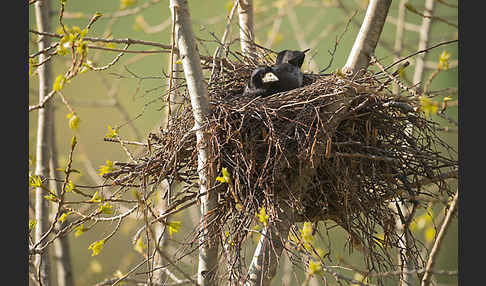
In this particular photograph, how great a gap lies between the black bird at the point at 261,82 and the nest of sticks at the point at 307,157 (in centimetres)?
14

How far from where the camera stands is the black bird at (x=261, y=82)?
2.59m

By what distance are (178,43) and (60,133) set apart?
229 inches

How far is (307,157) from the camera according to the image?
2111mm

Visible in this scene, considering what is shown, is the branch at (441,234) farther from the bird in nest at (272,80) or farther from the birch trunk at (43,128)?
the birch trunk at (43,128)

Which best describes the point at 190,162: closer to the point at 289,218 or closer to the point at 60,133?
the point at 289,218

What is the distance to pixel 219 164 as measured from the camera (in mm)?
2135

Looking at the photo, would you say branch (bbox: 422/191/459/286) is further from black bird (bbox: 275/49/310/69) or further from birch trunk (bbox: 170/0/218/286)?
black bird (bbox: 275/49/310/69)

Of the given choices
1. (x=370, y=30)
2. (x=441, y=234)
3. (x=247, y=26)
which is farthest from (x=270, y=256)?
(x=247, y=26)

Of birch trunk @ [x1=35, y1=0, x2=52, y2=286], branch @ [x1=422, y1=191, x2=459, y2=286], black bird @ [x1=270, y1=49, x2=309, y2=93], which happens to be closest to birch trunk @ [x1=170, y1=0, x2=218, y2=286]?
black bird @ [x1=270, y1=49, x2=309, y2=93]

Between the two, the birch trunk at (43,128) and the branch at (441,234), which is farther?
the birch trunk at (43,128)

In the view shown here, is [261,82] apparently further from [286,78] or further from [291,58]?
[291,58]

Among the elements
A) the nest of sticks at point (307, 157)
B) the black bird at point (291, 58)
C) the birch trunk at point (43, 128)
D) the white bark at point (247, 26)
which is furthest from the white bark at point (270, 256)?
the birch trunk at point (43, 128)

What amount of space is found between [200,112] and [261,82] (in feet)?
1.82

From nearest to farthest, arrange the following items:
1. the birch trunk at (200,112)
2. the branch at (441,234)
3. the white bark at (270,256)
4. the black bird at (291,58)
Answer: the branch at (441,234)
the birch trunk at (200,112)
the white bark at (270,256)
the black bird at (291,58)
